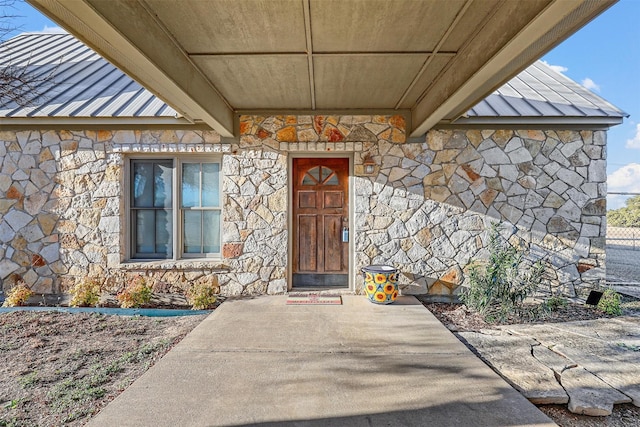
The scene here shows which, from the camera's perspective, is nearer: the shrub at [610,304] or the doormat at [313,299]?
the shrub at [610,304]

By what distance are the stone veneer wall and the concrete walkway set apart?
55.2 inches

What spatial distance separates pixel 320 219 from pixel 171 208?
7.73 ft

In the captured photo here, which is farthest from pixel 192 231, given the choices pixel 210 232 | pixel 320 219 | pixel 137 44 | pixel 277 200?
pixel 137 44

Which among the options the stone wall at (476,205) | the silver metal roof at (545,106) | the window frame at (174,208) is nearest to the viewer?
the silver metal roof at (545,106)

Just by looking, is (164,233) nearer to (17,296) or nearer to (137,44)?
(17,296)

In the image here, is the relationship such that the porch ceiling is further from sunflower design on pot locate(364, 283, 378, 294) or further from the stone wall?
sunflower design on pot locate(364, 283, 378, 294)

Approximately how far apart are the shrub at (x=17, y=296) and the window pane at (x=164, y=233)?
1756 millimetres

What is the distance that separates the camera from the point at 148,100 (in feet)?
17.0

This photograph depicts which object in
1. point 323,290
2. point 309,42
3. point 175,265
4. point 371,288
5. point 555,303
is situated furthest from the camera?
point 323,290

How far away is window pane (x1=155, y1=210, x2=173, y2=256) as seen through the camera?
17.3 ft

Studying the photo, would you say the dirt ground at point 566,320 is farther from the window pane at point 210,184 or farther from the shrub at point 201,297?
the window pane at point 210,184

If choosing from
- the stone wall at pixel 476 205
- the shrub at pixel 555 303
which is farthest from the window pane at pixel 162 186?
the shrub at pixel 555 303

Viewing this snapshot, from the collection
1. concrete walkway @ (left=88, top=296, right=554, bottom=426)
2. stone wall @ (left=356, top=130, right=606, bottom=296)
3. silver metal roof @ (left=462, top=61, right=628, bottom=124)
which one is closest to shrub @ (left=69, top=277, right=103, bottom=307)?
concrete walkway @ (left=88, top=296, right=554, bottom=426)

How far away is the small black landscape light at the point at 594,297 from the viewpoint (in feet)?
15.6
